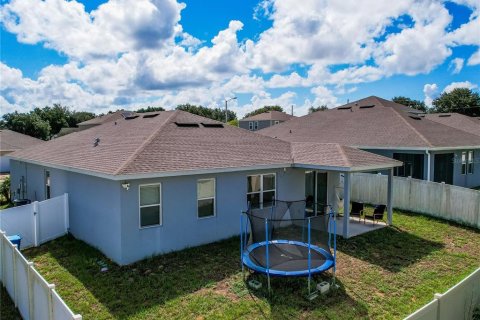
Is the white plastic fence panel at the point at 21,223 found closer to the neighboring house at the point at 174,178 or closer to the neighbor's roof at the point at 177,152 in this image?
the neighboring house at the point at 174,178

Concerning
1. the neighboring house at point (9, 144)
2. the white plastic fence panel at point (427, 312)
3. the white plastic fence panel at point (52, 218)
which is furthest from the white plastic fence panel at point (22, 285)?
the neighboring house at point (9, 144)

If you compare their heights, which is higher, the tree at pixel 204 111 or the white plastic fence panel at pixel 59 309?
the tree at pixel 204 111

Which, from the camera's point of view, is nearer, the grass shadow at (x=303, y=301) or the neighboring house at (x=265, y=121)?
the grass shadow at (x=303, y=301)

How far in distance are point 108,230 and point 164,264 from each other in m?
2.08

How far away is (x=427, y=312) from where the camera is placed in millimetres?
5219

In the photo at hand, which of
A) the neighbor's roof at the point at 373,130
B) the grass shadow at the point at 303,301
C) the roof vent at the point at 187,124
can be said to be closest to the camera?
the grass shadow at the point at 303,301

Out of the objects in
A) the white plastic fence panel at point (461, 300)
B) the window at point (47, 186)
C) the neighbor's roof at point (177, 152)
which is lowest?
the white plastic fence panel at point (461, 300)

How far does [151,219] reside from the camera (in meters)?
10.7

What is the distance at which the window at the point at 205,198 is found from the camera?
38.5 ft

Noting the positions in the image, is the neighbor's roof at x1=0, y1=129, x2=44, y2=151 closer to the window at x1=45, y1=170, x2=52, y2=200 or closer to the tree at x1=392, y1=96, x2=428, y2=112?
the window at x1=45, y1=170, x2=52, y2=200

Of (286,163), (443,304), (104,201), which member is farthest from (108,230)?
(443,304)

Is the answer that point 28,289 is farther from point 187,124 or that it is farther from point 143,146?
point 187,124

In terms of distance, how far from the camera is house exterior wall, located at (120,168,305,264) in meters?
10.2

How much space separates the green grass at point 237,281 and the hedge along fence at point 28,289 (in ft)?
3.35
